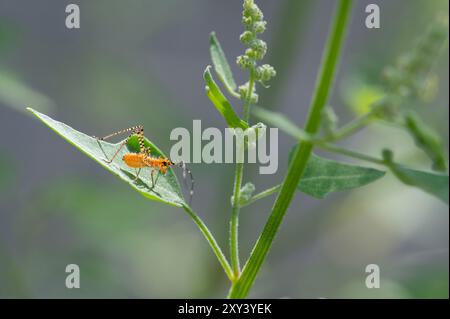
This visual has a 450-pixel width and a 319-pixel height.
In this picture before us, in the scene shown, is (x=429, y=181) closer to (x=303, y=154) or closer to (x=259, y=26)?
(x=303, y=154)

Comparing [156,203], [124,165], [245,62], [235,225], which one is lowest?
[235,225]

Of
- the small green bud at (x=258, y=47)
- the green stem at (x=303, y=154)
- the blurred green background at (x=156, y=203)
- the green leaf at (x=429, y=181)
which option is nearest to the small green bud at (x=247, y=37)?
the small green bud at (x=258, y=47)

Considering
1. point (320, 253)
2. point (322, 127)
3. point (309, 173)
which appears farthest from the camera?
point (320, 253)

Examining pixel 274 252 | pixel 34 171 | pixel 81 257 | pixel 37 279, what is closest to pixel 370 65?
pixel 274 252

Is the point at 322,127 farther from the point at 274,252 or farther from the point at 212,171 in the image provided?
the point at 274,252

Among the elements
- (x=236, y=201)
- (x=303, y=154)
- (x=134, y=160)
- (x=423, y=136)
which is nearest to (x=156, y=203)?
(x=134, y=160)

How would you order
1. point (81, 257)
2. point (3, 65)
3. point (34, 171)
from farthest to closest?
point (34, 171) < point (81, 257) < point (3, 65)
